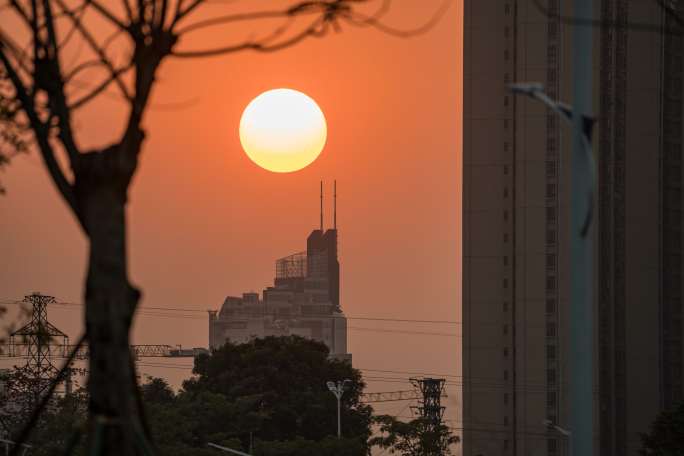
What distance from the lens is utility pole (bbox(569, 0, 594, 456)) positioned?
1073cm

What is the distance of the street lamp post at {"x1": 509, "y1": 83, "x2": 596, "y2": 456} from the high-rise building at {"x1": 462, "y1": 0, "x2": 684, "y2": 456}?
70.6m

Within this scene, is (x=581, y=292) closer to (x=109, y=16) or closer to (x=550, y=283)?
(x=109, y=16)

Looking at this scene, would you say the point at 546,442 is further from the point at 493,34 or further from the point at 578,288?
the point at 578,288

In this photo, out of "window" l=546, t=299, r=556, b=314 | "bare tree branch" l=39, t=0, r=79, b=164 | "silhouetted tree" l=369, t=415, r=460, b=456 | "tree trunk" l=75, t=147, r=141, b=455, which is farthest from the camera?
"window" l=546, t=299, r=556, b=314

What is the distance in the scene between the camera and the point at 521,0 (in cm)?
10094

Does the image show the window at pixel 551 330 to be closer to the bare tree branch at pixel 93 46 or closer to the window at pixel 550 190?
the window at pixel 550 190

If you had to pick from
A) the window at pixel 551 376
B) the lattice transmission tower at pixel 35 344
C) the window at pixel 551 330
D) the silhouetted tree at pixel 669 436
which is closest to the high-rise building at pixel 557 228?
the window at pixel 551 330

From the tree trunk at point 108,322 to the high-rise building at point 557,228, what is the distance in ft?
240

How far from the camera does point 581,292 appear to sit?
35.3ft

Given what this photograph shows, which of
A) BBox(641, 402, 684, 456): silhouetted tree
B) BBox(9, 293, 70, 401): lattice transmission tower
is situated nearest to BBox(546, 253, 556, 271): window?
BBox(9, 293, 70, 401): lattice transmission tower

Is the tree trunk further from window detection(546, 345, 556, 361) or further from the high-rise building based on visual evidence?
window detection(546, 345, 556, 361)

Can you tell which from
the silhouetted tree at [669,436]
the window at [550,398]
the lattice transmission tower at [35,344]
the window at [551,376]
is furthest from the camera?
the window at [551,376]

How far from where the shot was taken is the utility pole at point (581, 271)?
10.7m

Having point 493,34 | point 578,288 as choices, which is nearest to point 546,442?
point 493,34
